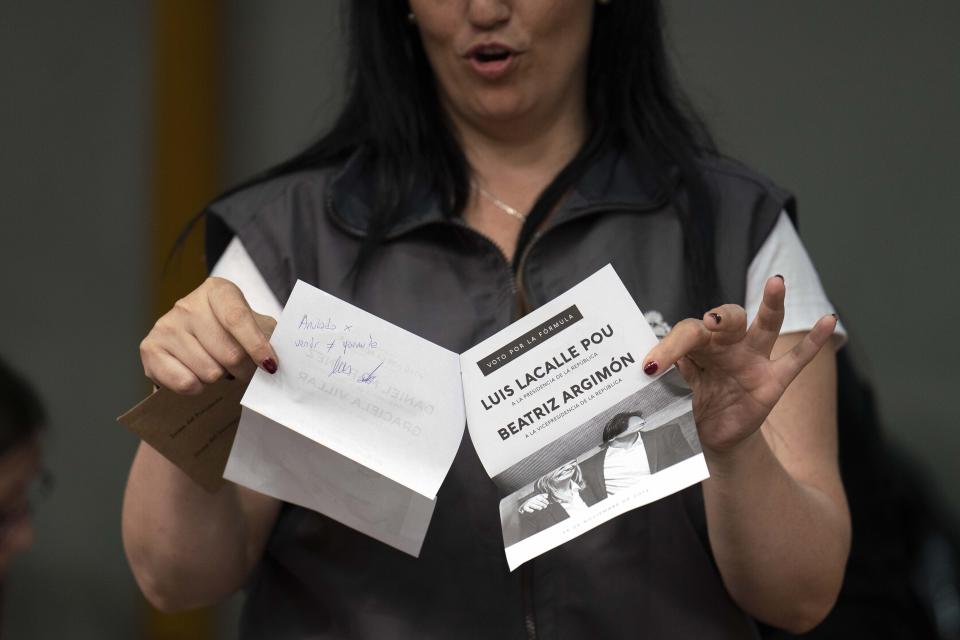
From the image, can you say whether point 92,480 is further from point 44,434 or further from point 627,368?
point 627,368

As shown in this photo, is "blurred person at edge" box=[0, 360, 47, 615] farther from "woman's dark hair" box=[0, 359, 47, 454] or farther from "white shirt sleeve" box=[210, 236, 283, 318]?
"white shirt sleeve" box=[210, 236, 283, 318]

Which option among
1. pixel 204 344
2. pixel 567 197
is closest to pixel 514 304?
pixel 567 197

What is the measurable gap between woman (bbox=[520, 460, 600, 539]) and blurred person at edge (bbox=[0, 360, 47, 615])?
0.98 meters

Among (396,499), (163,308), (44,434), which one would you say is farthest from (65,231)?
(396,499)

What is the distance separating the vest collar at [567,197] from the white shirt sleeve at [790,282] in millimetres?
143

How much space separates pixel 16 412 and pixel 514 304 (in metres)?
0.92

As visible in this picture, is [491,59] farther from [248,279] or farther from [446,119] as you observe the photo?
[248,279]

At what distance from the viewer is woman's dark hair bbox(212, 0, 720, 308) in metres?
1.78

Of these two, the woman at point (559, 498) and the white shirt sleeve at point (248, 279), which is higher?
the white shirt sleeve at point (248, 279)

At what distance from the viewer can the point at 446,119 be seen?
188cm

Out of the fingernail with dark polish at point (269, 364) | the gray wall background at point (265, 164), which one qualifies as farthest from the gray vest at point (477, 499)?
the gray wall background at point (265, 164)

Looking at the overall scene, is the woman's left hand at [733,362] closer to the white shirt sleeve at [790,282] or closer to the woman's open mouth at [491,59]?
the white shirt sleeve at [790,282]

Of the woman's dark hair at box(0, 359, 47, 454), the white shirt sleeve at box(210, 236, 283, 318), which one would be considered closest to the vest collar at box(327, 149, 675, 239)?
the white shirt sleeve at box(210, 236, 283, 318)
